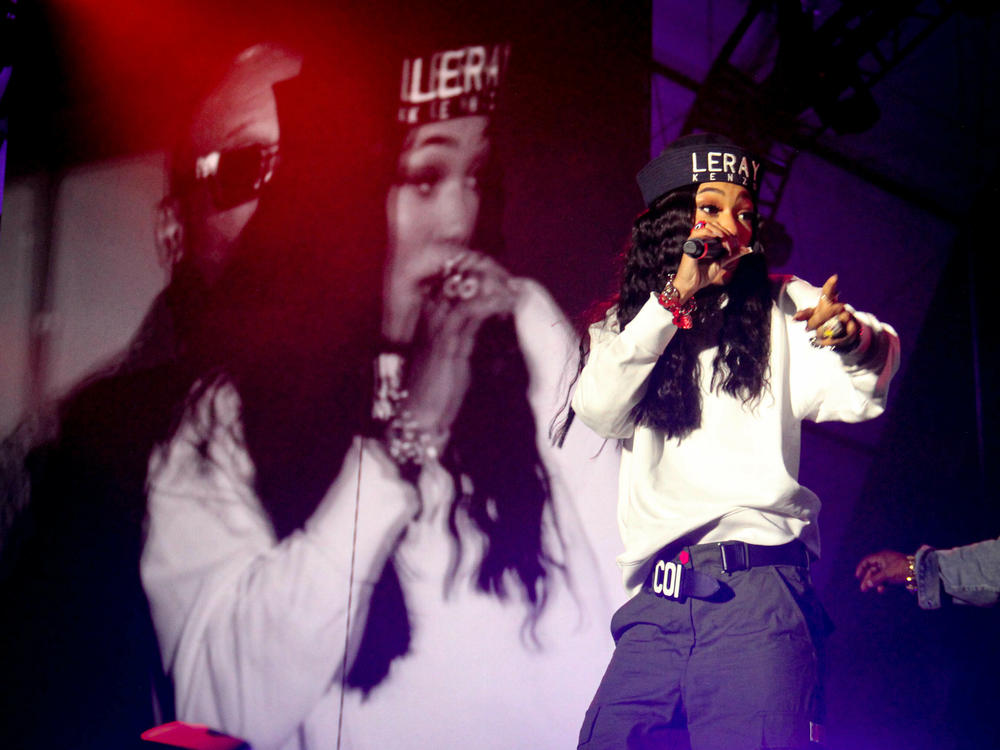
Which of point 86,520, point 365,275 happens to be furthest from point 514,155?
point 86,520

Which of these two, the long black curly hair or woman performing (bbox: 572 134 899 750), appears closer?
woman performing (bbox: 572 134 899 750)

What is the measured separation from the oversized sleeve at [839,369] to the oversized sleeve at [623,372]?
0.33 m

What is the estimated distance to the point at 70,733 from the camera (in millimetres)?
2670

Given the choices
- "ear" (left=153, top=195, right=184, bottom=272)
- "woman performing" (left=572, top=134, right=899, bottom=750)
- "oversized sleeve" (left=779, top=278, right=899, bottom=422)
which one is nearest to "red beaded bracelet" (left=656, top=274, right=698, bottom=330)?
"woman performing" (left=572, top=134, right=899, bottom=750)

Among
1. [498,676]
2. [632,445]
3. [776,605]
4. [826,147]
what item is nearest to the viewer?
[776,605]

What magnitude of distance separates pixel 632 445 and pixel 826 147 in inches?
97.6

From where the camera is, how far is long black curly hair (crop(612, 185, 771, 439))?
172cm

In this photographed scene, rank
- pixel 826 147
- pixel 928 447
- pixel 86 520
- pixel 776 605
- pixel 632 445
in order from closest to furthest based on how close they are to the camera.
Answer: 1. pixel 776 605
2. pixel 632 445
3. pixel 86 520
4. pixel 928 447
5. pixel 826 147

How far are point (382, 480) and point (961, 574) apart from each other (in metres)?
1.71

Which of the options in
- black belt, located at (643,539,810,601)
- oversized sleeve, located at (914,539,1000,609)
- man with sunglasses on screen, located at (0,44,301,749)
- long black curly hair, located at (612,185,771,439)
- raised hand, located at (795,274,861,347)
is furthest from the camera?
man with sunglasses on screen, located at (0,44,301,749)

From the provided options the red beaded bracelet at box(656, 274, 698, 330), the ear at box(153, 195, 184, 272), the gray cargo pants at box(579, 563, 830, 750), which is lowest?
the gray cargo pants at box(579, 563, 830, 750)

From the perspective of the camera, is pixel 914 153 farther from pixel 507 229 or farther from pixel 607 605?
pixel 607 605

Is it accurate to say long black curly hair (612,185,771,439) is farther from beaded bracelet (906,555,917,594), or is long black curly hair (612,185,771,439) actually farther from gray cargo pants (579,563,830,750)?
beaded bracelet (906,555,917,594)

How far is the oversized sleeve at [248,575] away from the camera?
260 centimetres
